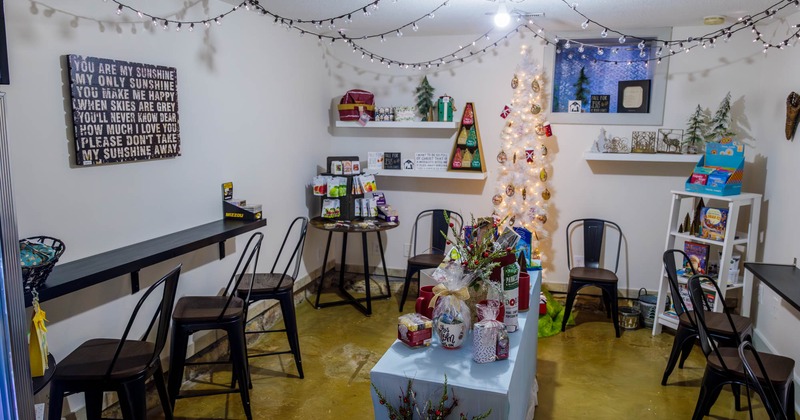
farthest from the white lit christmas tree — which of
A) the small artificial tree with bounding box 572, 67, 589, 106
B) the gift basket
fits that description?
the gift basket

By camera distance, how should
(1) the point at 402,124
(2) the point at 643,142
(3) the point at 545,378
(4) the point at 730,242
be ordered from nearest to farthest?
(3) the point at 545,378, (4) the point at 730,242, (2) the point at 643,142, (1) the point at 402,124

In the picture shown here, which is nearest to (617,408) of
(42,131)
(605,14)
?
(605,14)

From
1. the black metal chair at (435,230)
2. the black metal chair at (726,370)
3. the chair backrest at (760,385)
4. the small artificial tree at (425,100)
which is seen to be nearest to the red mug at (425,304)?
the chair backrest at (760,385)

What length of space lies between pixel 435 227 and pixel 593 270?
1.47m

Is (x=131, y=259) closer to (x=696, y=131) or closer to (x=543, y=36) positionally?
(x=543, y=36)

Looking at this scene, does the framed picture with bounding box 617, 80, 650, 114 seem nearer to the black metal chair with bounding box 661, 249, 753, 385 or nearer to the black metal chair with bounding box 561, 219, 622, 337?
the black metal chair with bounding box 561, 219, 622, 337

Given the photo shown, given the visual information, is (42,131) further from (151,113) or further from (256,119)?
(256,119)

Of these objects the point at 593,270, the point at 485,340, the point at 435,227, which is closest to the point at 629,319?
the point at 593,270

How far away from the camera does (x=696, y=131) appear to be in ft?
14.5

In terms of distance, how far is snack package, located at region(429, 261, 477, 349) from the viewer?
1946 mm

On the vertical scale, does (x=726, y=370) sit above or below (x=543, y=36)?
below

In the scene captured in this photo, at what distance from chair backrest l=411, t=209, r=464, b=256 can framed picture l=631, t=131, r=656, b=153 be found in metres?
1.61

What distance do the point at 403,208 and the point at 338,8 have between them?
6.91ft

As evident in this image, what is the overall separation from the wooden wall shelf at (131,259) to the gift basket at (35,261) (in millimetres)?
51
